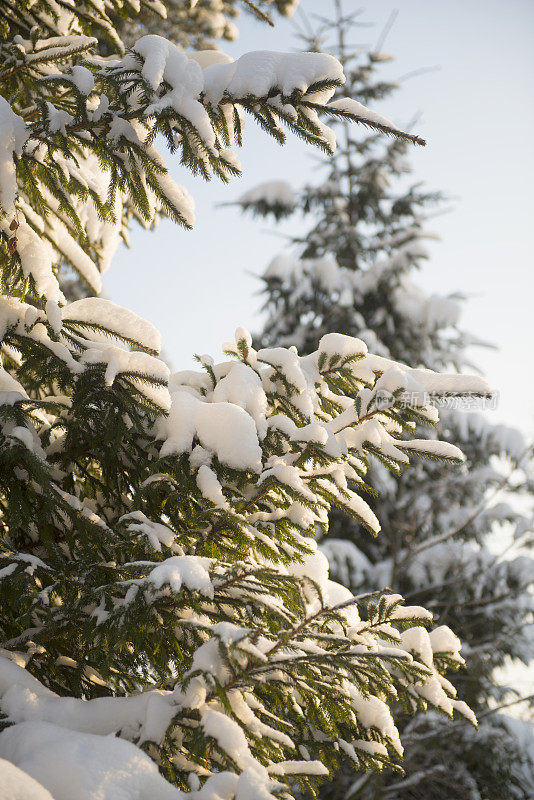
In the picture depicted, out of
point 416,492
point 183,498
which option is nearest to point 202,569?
point 183,498

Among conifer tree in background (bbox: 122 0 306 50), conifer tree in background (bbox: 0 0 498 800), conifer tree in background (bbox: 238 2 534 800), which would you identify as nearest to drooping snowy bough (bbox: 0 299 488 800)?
conifer tree in background (bbox: 0 0 498 800)

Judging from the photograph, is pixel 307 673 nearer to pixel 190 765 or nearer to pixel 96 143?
pixel 190 765

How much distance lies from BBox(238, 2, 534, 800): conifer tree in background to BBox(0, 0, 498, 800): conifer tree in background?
3.12 m

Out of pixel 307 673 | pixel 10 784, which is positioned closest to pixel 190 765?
pixel 307 673

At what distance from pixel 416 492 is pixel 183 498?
4891 millimetres

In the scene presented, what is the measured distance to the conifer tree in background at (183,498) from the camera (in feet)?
4.61

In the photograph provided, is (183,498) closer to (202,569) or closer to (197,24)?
(202,569)

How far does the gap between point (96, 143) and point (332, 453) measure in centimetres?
123

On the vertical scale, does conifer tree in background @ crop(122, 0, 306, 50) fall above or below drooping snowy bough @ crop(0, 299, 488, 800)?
above

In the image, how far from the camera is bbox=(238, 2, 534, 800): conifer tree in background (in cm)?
590

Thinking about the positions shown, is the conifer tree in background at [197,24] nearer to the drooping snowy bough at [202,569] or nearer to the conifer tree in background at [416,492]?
the conifer tree in background at [416,492]

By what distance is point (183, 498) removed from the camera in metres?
1.94

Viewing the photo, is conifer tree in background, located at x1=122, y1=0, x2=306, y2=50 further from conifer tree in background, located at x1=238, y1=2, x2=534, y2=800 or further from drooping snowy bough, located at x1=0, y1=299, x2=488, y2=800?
drooping snowy bough, located at x1=0, y1=299, x2=488, y2=800

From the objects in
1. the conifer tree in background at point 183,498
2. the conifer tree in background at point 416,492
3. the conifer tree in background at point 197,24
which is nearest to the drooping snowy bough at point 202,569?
the conifer tree in background at point 183,498
